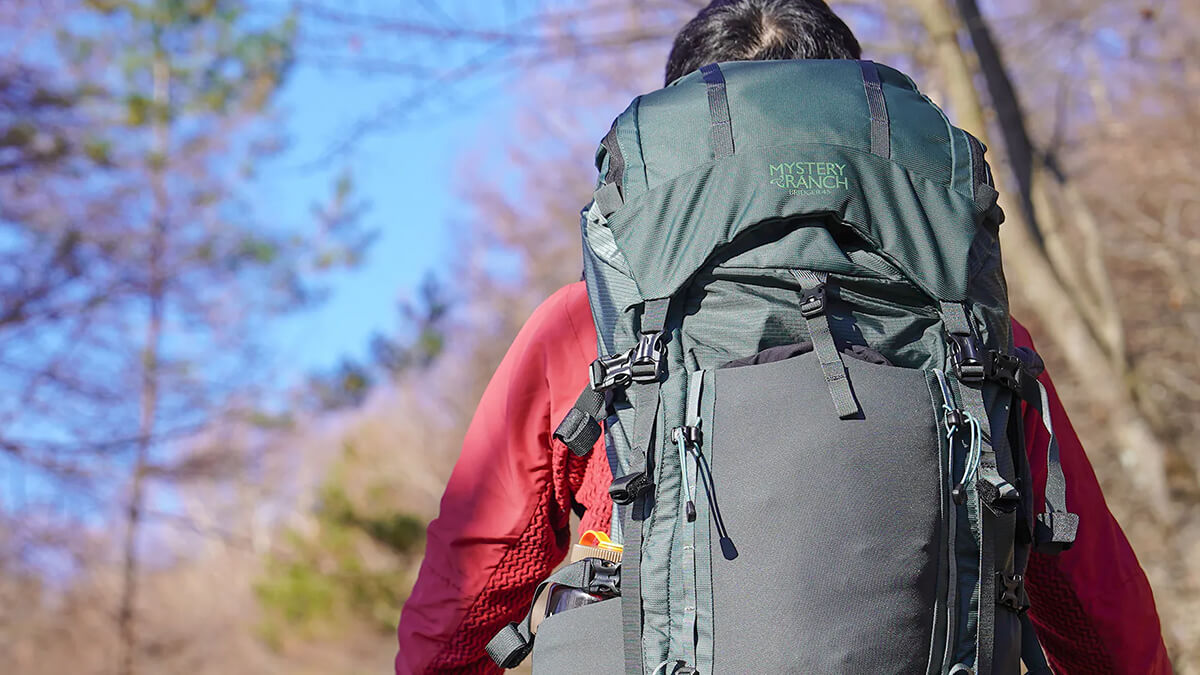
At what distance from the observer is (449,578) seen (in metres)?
1.61

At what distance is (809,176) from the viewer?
54.9 inches

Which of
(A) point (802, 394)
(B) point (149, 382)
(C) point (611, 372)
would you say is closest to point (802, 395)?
(A) point (802, 394)

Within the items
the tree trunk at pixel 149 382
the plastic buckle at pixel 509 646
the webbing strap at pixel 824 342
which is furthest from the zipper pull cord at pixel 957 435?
the tree trunk at pixel 149 382

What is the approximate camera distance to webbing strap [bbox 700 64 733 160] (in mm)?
1411

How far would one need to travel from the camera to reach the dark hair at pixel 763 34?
5.65ft

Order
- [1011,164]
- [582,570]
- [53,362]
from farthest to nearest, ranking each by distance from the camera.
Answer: [53,362]
[1011,164]
[582,570]

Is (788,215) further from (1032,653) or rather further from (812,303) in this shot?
(1032,653)

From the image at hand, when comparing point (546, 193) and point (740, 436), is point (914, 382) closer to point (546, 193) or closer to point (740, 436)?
point (740, 436)

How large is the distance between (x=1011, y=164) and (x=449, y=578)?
324 centimetres

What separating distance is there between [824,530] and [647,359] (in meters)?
0.28

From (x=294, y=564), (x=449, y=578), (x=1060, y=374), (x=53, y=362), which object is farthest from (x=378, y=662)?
(x=449, y=578)

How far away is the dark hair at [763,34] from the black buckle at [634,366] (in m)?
0.57

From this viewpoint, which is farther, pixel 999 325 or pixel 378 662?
pixel 378 662

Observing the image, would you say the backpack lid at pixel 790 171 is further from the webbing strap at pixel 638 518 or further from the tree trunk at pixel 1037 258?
the tree trunk at pixel 1037 258
